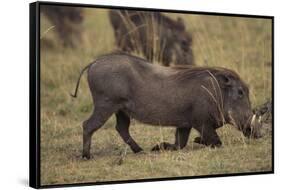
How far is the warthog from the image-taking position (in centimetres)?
629

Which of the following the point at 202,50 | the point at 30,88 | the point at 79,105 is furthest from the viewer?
the point at 202,50

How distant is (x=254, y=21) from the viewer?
23.1ft

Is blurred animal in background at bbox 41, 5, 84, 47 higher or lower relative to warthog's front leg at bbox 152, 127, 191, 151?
higher

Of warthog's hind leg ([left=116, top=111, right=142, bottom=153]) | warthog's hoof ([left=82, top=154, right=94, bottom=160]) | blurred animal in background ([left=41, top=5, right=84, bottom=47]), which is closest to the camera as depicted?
blurred animal in background ([left=41, top=5, right=84, bottom=47])

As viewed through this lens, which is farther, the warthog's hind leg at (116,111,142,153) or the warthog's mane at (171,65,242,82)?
the warthog's mane at (171,65,242,82)

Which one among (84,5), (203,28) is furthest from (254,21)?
(84,5)

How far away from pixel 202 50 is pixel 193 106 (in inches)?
23.9

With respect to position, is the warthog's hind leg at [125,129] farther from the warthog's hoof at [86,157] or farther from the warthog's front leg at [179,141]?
the warthog's hoof at [86,157]

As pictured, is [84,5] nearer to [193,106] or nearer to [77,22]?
[77,22]

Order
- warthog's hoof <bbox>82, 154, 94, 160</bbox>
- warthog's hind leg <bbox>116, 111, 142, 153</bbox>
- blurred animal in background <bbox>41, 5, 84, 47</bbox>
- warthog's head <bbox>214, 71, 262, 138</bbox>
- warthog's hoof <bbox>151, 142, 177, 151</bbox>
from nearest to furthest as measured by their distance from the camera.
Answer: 1. blurred animal in background <bbox>41, 5, 84, 47</bbox>
2. warthog's hoof <bbox>82, 154, 94, 160</bbox>
3. warthog's hind leg <bbox>116, 111, 142, 153</bbox>
4. warthog's hoof <bbox>151, 142, 177, 151</bbox>
5. warthog's head <bbox>214, 71, 262, 138</bbox>

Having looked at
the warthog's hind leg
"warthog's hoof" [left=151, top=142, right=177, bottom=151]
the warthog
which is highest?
the warthog

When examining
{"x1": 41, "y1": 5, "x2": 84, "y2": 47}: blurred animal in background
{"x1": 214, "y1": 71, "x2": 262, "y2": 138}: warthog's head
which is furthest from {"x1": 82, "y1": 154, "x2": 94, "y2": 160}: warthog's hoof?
{"x1": 214, "y1": 71, "x2": 262, "y2": 138}: warthog's head

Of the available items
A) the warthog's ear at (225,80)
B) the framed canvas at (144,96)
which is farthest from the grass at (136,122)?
the warthog's ear at (225,80)

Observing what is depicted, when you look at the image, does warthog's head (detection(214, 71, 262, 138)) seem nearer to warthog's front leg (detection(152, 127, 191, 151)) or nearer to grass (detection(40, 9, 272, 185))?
grass (detection(40, 9, 272, 185))
